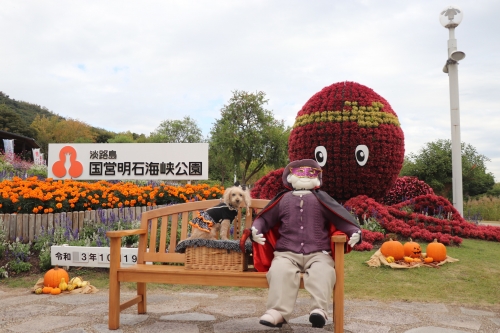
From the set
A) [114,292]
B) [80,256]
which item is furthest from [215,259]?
[80,256]

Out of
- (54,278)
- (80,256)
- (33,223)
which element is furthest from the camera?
(33,223)

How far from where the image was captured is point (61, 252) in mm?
5254

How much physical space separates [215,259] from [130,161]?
7.53 m

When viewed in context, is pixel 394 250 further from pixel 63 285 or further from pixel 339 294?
pixel 63 285

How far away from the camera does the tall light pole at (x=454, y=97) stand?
10.4m

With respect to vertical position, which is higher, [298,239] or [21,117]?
[21,117]

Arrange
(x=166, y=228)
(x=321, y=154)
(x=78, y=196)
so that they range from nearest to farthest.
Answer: (x=166, y=228)
(x=78, y=196)
(x=321, y=154)

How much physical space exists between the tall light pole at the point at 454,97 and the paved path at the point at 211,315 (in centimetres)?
676

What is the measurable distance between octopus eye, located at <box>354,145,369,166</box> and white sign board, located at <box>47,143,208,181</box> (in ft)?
11.1

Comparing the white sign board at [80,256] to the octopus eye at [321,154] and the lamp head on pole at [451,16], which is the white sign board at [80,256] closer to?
the octopus eye at [321,154]

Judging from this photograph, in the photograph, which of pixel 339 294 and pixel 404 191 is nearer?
pixel 339 294

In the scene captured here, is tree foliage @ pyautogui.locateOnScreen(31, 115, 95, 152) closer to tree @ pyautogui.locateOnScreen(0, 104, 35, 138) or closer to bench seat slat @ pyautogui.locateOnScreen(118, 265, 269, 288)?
tree @ pyautogui.locateOnScreen(0, 104, 35, 138)

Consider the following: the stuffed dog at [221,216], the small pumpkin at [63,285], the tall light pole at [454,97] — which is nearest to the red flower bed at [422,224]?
the tall light pole at [454,97]

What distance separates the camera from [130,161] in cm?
1039
